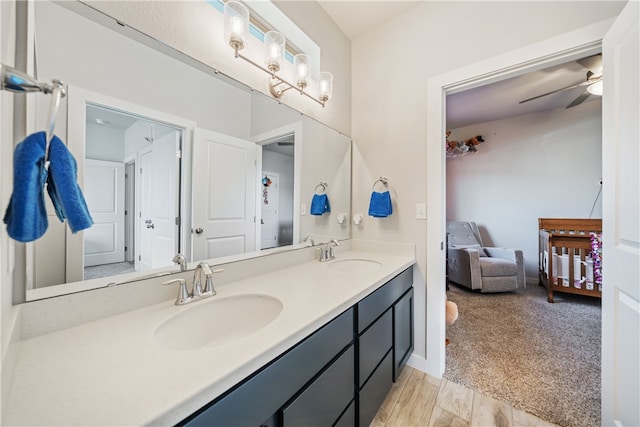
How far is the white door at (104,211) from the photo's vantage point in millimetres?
810

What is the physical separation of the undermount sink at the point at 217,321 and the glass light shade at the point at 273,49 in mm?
1202

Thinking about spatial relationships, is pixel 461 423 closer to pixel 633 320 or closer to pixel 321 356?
pixel 633 320

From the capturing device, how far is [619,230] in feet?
3.42

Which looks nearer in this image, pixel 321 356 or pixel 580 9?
pixel 321 356

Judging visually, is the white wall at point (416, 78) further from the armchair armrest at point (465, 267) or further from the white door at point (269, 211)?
the armchair armrest at point (465, 267)

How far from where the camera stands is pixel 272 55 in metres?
1.31

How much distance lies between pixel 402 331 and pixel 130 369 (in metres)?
1.44

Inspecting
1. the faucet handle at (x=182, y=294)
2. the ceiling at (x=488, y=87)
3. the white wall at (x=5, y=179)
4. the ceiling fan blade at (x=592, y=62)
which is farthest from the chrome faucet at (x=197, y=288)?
the ceiling fan blade at (x=592, y=62)

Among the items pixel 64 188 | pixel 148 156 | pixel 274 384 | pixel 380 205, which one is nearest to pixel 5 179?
pixel 64 188

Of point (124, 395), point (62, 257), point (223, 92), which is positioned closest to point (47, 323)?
point (62, 257)

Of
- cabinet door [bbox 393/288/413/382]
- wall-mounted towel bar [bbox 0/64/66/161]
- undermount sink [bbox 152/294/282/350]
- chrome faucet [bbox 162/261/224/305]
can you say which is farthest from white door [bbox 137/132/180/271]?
cabinet door [bbox 393/288/413/382]

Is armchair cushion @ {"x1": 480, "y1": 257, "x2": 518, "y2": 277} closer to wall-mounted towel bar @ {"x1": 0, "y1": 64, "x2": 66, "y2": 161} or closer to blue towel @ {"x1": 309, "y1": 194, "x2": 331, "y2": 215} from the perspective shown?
blue towel @ {"x1": 309, "y1": 194, "x2": 331, "y2": 215}

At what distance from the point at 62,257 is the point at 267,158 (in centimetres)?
96

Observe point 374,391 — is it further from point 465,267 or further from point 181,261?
point 465,267
